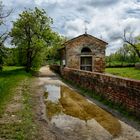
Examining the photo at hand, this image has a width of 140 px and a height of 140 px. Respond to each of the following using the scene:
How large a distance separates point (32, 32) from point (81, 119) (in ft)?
94.2

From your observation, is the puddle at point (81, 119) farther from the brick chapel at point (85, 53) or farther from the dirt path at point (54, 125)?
the brick chapel at point (85, 53)

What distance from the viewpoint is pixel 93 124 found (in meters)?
10.3

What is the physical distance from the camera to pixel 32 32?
38625 millimetres

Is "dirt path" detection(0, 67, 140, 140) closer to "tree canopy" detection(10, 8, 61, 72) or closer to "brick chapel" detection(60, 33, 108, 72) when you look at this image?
"brick chapel" detection(60, 33, 108, 72)

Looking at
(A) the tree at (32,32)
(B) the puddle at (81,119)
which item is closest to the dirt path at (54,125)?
(B) the puddle at (81,119)

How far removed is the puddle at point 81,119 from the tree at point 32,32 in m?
23.4

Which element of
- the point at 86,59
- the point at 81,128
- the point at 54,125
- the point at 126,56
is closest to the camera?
the point at 81,128

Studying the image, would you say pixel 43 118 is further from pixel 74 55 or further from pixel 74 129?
pixel 74 55

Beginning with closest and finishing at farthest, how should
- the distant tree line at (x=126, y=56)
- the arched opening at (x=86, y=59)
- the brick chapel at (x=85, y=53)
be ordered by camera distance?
1. the brick chapel at (x=85, y=53)
2. the arched opening at (x=86, y=59)
3. the distant tree line at (x=126, y=56)

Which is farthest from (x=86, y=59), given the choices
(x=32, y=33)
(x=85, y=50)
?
(x=32, y=33)

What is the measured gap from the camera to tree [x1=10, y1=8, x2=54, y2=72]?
1493 inches

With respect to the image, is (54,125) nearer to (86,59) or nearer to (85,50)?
(86,59)

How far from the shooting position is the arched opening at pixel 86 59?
3428 centimetres

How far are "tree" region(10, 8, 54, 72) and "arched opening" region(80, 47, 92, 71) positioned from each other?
5.80 metres
